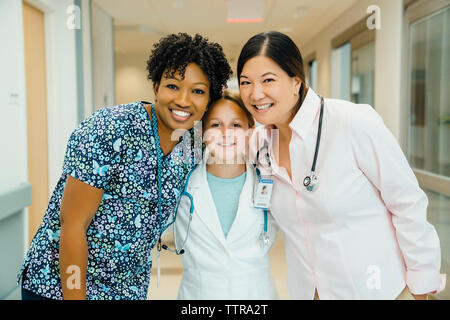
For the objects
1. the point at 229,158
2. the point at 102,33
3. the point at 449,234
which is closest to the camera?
the point at 229,158

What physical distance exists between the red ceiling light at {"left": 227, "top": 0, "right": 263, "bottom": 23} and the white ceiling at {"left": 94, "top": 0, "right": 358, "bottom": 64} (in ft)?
0.09

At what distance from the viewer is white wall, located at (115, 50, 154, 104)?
0.95m

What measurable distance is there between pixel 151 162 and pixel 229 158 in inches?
11.8

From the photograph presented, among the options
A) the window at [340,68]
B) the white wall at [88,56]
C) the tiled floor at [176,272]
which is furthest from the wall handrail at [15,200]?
the window at [340,68]

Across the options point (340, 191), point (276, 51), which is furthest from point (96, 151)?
point (340, 191)

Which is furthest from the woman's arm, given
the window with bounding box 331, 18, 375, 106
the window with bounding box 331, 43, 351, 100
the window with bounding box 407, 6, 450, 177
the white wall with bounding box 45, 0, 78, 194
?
the window with bounding box 407, 6, 450, 177

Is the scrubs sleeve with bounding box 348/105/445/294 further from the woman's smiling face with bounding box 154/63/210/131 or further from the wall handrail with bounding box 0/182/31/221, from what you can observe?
the wall handrail with bounding box 0/182/31/221

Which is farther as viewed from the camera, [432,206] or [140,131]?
[432,206]

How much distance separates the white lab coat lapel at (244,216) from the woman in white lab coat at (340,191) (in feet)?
0.21

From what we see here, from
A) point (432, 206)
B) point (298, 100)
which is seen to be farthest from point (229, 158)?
point (432, 206)

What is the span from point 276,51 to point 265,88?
0.09m

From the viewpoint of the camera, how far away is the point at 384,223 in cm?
93

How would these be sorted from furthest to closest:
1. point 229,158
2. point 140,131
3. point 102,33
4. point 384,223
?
point 102,33
point 229,158
point 384,223
point 140,131

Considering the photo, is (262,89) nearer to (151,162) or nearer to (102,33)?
(151,162)
